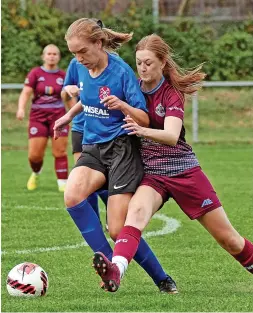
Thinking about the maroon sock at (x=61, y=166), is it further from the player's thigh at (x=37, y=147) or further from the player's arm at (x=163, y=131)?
the player's arm at (x=163, y=131)

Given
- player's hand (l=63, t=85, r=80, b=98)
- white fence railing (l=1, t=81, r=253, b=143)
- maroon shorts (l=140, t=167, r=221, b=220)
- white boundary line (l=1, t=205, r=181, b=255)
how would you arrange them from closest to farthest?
maroon shorts (l=140, t=167, r=221, b=220)
player's hand (l=63, t=85, r=80, b=98)
white boundary line (l=1, t=205, r=181, b=255)
white fence railing (l=1, t=81, r=253, b=143)

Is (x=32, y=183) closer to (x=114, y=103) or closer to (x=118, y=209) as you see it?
(x=118, y=209)

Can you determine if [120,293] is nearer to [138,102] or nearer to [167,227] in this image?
[138,102]

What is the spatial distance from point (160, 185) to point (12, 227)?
4.08 metres

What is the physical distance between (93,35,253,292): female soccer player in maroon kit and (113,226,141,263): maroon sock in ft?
0.20

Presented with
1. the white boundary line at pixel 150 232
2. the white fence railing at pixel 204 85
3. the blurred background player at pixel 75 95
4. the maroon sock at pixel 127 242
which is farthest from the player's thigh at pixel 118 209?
the white fence railing at pixel 204 85

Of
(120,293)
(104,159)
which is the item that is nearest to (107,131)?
(104,159)

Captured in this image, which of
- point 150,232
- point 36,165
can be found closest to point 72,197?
point 150,232

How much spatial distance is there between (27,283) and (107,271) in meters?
1.10

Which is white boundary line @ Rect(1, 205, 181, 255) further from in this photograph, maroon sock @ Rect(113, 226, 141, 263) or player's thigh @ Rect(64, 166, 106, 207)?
maroon sock @ Rect(113, 226, 141, 263)

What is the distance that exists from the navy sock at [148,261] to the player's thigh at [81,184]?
1.71 ft

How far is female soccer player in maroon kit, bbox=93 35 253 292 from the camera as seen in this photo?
644 centimetres

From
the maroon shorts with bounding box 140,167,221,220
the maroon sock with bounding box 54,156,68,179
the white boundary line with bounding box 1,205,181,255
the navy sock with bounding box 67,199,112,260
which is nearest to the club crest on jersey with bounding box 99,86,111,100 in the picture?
the maroon shorts with bounding box 140,167,221,220

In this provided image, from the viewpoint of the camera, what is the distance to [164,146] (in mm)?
6566
